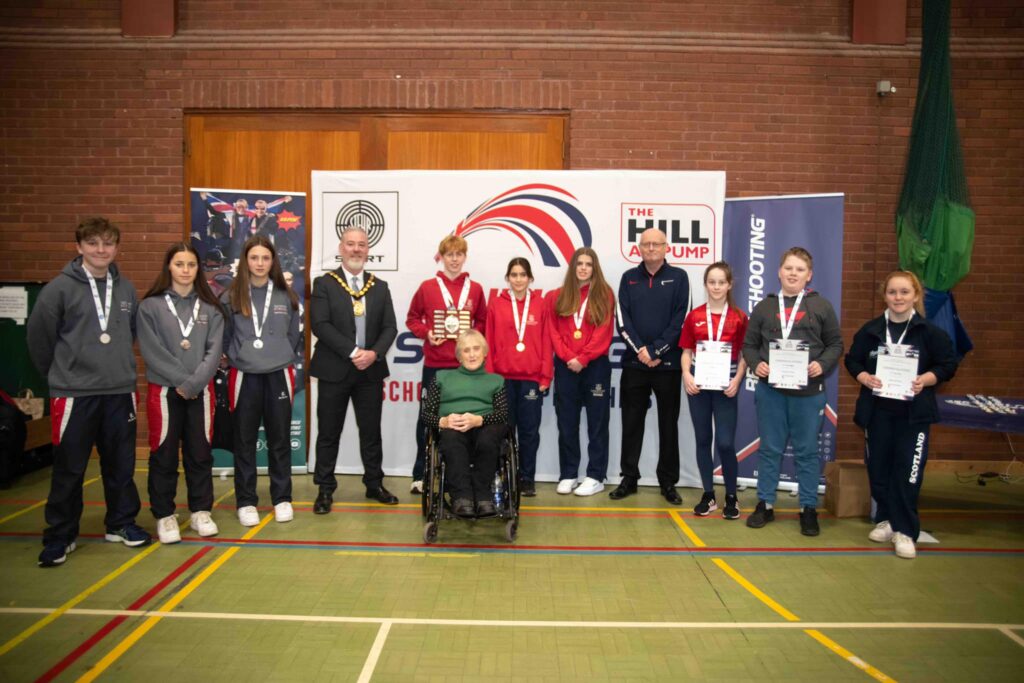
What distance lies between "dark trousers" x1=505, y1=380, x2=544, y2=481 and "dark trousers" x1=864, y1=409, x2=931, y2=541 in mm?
1951

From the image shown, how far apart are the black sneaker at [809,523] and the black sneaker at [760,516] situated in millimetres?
202

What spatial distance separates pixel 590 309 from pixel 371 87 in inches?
103

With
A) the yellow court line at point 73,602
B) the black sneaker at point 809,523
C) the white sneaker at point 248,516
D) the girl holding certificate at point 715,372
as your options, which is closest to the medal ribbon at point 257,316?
the white sneaker at point 248,516

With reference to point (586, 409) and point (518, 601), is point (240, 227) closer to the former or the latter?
point (586, 409)

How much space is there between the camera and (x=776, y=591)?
3.57m

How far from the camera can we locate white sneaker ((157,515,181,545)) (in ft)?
13.4

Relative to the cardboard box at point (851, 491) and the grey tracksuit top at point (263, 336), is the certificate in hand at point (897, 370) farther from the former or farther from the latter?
the grey tracksuit top at point (263, 336)

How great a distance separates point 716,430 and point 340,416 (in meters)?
2.28

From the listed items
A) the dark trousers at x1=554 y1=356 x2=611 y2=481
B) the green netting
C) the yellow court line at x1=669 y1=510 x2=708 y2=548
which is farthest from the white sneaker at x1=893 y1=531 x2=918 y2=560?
the green netting

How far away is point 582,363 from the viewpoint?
4.91 meters

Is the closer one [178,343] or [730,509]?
[178,343]

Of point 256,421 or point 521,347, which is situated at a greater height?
point 521,347

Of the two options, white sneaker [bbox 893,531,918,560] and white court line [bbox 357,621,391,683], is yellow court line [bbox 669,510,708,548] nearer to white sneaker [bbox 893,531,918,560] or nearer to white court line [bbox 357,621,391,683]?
white sneaker [bbox 893,531,918,560]

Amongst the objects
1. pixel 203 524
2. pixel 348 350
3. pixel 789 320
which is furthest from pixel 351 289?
pixel 789 320
